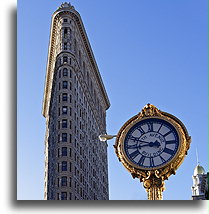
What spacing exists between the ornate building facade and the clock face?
42996 mm

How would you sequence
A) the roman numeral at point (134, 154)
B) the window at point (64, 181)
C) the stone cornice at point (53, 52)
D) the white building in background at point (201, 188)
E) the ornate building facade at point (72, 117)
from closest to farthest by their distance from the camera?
1. the roman numeral at point (134, 154)
2. the white building in background at point (201, 188)
3. the window at point (64, 181)
4. the ornate building facade at point (72, 117)
5. the stone cornice at point (53, 52)

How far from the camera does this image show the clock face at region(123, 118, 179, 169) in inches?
280

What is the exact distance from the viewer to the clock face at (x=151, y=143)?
7105 mm

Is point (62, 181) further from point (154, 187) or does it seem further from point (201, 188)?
point (154, 187)

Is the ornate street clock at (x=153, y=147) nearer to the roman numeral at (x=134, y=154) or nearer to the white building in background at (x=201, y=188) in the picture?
the roman numeral at (x=134, y=154)

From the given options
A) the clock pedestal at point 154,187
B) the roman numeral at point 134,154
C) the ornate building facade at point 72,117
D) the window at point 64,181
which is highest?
the ornate building facade at point 72,117

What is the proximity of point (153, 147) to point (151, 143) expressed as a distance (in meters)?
0.07

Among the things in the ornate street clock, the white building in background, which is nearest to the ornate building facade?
the white building in background

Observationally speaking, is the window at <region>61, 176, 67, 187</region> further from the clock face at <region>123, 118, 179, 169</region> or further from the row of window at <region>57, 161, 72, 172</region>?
the clock face at <region>123, 118, 179, 169</region>

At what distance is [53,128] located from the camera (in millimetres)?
60625

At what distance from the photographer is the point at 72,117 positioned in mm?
56719

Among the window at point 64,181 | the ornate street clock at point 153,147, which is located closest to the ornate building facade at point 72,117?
the window at point 64,181

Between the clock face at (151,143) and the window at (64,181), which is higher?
the window at (64,181)
